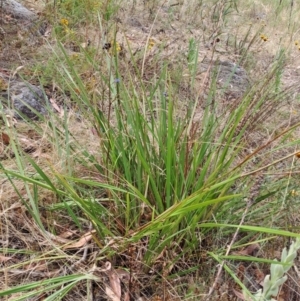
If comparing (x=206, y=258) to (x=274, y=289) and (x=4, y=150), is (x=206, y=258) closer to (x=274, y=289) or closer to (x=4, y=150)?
(x=274, y=289)

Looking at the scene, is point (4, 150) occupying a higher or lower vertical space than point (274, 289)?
lower

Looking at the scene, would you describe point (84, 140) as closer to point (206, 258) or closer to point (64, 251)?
point (64, 251)

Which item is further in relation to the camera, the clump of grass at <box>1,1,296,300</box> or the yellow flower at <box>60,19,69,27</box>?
the yellow flower at <box>60,19,69,27</box>

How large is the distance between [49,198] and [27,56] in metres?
1.40

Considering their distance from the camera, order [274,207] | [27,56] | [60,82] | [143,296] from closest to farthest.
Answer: [143,296] → [274,207] → [60,82] → [27,56]

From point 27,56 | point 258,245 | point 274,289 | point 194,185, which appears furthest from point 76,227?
point 27,56

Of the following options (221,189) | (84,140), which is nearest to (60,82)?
(84,140)

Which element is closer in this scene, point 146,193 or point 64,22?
point 146,193

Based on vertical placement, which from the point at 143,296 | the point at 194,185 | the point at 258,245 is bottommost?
the point at 143,296

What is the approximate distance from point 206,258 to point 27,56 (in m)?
1.83

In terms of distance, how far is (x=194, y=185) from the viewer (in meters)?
1.56

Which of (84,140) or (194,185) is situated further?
(84,140)

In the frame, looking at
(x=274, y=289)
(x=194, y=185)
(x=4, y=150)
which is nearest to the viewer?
(x=274, y=289)

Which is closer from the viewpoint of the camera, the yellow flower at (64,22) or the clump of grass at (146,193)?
the clump of grass at (146,193)
